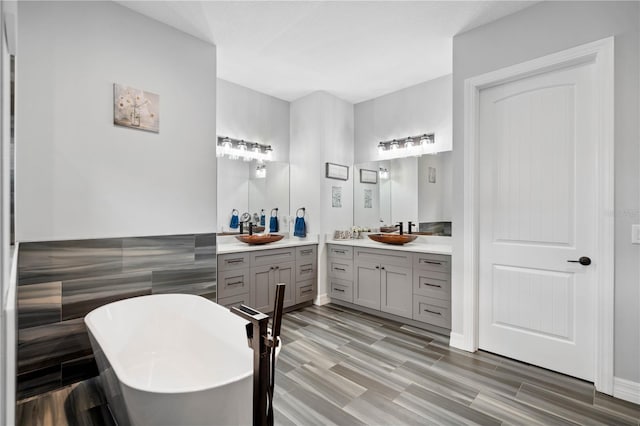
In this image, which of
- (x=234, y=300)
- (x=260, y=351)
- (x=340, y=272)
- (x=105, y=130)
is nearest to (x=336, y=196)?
(x=340, y=272)

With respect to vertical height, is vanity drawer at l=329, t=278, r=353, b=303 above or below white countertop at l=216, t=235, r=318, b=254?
below

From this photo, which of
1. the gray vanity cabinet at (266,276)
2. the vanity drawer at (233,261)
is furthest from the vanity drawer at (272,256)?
the vanity drawer at (233,261)

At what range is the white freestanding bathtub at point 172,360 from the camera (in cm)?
128

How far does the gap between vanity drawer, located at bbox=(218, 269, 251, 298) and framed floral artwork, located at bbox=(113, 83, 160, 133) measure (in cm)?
145

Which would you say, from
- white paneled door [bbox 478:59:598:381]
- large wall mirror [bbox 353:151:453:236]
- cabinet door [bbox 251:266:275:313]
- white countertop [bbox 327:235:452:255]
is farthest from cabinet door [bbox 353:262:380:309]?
white paneled door [bbox 478:59:598:381]

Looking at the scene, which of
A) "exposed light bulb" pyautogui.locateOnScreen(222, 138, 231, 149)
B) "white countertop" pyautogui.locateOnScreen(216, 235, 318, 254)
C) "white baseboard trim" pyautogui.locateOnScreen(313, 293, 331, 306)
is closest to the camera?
"white countertop" pyautogui.locateOnScreen(216, 235, 318, 254)

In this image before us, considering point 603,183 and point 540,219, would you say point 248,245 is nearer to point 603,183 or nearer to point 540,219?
point 540,219

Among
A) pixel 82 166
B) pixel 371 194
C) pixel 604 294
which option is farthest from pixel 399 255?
pixel 82 166

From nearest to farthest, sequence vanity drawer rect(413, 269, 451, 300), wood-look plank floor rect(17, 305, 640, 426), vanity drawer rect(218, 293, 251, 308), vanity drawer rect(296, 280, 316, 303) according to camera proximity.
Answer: wood-look plank floor rect(17, 305, 640, 426), vanity drawer rect(413, 269, 451, 300), vanity drawer rect(218, 293, 251, 308), vanity drawer rect(296, 280, 316, 303)

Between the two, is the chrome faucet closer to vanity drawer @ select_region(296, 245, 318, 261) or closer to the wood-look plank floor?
vanity drawer @ select_region(296, 245, 318, 261)

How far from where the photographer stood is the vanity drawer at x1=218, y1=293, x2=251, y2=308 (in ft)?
10.4

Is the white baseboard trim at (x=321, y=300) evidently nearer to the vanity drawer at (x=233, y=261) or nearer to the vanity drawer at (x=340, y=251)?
the vanity drawer at (x=340, y=251)

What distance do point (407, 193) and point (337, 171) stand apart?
95cm

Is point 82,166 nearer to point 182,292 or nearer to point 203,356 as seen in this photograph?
point 182,292
